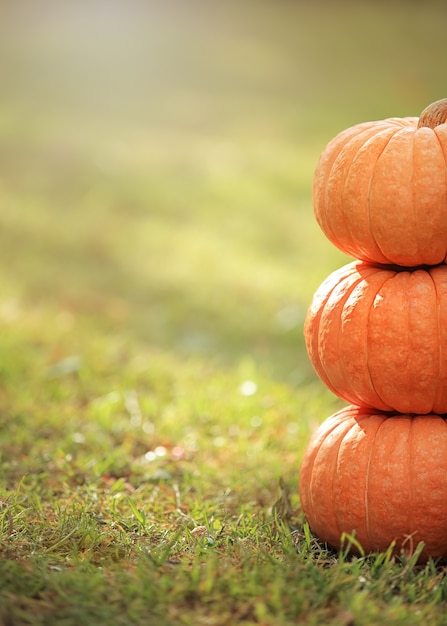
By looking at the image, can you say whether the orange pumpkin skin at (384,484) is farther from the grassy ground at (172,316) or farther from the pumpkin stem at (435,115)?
the pumpkin stem at (435,115)

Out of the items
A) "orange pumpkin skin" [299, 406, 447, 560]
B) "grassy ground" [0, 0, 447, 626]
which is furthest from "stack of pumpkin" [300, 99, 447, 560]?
"grassy ground" [0, 0, 447, 626]

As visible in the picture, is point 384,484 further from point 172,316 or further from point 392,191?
point 172,316

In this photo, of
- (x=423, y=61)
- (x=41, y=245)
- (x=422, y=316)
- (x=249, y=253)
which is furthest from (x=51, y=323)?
(x=423, y=61)

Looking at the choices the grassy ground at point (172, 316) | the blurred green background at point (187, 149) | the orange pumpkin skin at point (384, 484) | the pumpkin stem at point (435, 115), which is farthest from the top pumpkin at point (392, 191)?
the blurred green background at point (187, 149)

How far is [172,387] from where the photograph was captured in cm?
405

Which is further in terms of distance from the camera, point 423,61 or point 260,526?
point 423,61

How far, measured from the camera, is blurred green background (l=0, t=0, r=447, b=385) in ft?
17.2

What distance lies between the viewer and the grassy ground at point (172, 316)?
2002 mm

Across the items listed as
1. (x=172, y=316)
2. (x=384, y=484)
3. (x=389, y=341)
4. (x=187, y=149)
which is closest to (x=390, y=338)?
(x=389, y=341)

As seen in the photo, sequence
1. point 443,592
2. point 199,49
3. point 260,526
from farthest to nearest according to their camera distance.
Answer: point 199,49
point 260,526
point 443,592

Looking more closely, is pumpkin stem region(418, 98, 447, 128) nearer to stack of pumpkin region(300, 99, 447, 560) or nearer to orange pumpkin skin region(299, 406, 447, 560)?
stack of pumpkin region(300, 99, 447, 560)

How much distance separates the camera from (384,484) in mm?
2258

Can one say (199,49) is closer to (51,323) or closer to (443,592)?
(51,323)

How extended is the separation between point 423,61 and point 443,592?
1100 centimetres
